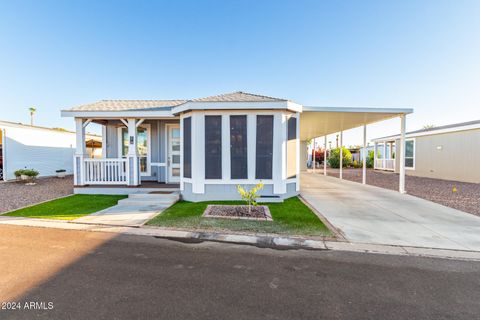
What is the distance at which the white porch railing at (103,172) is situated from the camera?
8719 mm

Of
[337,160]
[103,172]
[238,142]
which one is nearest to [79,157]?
[103,172]

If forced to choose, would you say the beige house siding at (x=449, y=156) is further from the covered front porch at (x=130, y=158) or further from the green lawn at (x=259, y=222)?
A: the covered front porch at (x=130, y=158)

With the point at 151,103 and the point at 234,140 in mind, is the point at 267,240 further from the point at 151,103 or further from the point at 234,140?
the point at 151,103

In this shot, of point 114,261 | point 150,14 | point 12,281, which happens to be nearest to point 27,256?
point 12,281

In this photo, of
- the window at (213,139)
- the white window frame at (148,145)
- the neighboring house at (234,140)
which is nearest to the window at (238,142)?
the neighboring house at (234,140)

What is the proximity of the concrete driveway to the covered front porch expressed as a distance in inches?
231

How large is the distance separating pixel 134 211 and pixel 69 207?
2152 millimetres

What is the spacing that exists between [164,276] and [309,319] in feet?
5.93

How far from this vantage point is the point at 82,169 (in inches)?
339

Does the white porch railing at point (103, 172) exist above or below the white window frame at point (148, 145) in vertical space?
below

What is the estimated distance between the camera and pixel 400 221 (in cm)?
539

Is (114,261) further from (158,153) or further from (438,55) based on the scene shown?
(438,55)

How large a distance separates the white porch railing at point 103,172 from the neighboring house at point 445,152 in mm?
18100

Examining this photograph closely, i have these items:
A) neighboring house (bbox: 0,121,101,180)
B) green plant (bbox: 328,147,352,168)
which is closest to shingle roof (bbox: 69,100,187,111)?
Result: neighboring house (bbox: 0,121,101,180)
